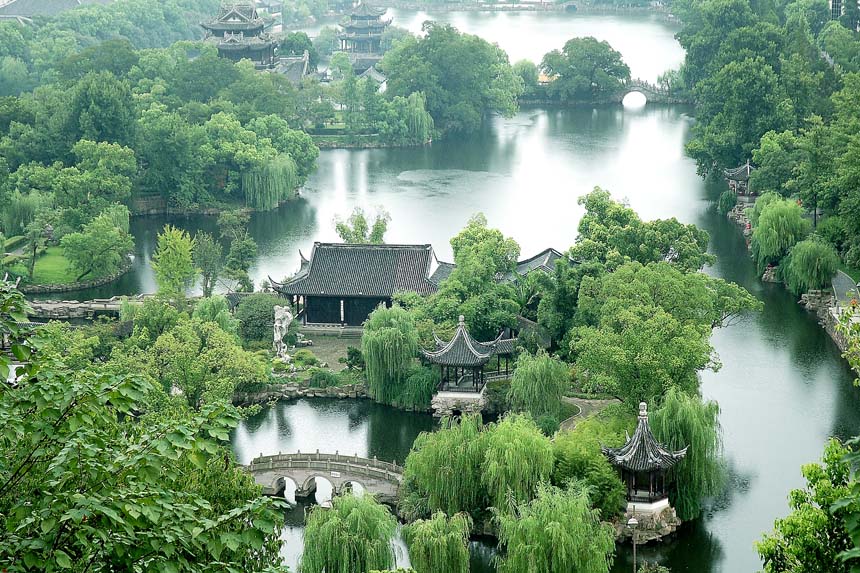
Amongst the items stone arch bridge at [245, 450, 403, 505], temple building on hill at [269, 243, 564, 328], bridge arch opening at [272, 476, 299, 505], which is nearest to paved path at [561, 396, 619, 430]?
stone arch bridge at [245, 450, 403, 505]

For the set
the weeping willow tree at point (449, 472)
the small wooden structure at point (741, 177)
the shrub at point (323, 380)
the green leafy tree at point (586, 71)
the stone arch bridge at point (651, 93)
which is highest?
the weeping willow tree at point (449, 472)

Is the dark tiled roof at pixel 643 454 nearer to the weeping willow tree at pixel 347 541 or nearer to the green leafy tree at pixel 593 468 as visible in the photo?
the green leafy tree at pixel 593 468

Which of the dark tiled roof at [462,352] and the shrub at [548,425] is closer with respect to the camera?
the shrub at [548,425]

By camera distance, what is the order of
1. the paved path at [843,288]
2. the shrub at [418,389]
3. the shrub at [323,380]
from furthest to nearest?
the paved path at [843,288]
the shrub at [323,380]
the shrub at [418,389]

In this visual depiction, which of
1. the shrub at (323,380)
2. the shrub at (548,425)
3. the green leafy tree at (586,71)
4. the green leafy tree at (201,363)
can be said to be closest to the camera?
the shrub at (548,425)

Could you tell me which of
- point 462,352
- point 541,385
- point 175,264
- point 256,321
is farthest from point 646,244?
point 175,264

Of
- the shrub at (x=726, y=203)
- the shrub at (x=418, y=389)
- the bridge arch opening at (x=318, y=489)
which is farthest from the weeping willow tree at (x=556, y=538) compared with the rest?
the shrub at (x=726, y=203)

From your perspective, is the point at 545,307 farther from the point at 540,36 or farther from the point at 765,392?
the point at 540,36
